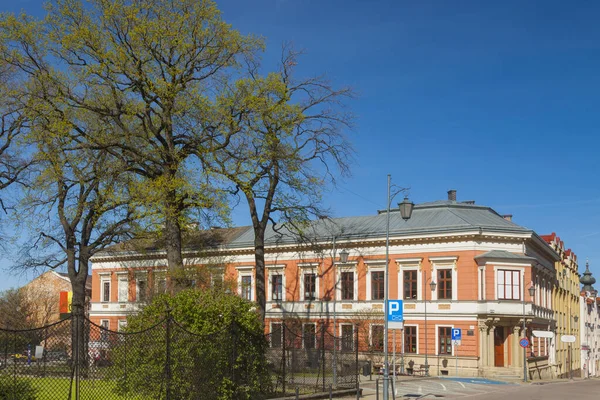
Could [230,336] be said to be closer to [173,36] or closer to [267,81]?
[173,36]

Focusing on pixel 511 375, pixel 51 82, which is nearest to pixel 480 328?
pixel 511 375

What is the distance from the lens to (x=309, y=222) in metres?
40.5

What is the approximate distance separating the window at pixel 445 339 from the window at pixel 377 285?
5337 millimetres

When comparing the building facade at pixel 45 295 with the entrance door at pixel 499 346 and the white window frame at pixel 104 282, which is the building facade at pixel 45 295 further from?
the entrance door at pixel 499 346

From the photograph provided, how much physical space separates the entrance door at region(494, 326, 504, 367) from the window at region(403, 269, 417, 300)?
241 inches

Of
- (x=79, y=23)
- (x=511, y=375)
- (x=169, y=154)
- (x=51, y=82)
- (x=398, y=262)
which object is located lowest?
(x=511, y=375)

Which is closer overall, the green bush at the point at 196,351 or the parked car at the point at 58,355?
the parked car at the point at 58,355

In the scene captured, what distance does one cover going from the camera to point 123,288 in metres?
69.1

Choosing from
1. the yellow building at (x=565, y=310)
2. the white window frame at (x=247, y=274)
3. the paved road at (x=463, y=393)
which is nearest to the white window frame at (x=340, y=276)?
the white window frame at (x=247, y=274)

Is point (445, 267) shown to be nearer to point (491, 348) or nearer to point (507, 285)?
point (507, 285)

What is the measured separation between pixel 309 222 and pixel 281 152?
6112mm

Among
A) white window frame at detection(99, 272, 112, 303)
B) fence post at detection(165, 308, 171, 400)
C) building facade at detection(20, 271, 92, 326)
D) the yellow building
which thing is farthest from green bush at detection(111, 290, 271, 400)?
building facade at detection(20, 271, 92, 326)

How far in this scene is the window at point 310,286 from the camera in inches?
2272

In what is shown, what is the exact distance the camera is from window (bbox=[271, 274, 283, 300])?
59.9 m
